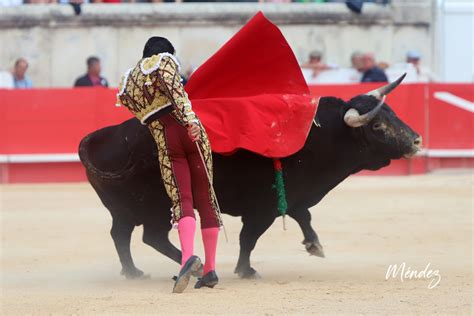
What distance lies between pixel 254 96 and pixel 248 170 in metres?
0.48

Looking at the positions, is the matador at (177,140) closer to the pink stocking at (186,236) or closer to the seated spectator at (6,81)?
the pink stocking at (186,236)

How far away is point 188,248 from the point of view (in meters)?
6.09

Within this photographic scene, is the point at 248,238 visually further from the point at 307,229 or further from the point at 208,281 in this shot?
the point at 208,281

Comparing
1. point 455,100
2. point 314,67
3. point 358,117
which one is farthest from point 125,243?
point 455,100

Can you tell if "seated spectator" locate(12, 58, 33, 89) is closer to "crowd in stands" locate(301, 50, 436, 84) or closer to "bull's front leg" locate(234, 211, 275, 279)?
"crowd in stands" locate(301, 50, 436, 84)

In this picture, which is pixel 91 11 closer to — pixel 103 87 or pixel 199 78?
pixel 103 87

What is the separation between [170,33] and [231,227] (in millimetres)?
6119

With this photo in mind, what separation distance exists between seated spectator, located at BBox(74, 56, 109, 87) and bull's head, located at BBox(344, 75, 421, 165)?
6595mm

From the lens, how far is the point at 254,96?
272 inches

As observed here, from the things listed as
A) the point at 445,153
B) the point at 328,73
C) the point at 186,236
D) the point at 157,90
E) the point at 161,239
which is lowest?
the point at 445,153

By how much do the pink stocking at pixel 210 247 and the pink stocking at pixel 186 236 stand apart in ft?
0.48

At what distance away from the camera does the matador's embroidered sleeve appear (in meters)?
6.01

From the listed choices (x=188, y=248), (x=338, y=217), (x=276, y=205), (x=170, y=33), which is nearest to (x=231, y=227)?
(x=338, y=217)

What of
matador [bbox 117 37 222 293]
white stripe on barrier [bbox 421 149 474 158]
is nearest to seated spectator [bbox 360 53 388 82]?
white stripe on barrier [bbox 421 149 474 158]
